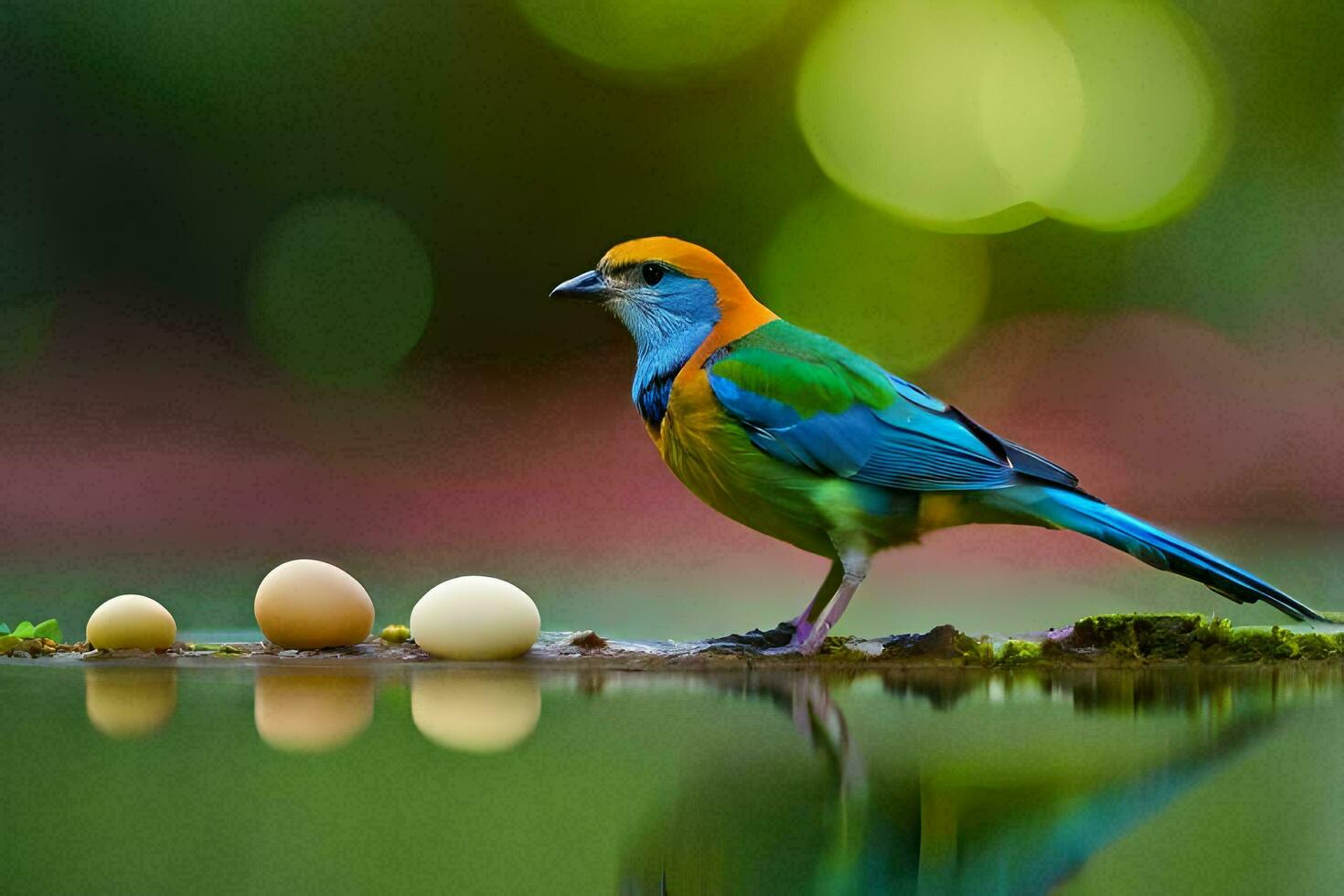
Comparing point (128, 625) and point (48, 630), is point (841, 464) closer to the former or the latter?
point (128, 625)

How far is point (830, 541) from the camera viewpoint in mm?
3521

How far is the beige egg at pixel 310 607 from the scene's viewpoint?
11.8 ft

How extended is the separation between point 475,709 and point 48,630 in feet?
5.33

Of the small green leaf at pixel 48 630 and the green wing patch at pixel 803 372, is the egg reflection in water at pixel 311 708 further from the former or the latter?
the green wing patch at pixel 803 372

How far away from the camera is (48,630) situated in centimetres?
382

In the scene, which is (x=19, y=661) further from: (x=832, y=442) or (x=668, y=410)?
(x=832, y=442)

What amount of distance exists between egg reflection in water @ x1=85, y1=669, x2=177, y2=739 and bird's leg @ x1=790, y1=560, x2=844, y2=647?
1.56m

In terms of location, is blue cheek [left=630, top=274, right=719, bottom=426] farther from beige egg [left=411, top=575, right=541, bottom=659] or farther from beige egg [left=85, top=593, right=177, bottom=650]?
beige egg [left=85, top=593, right=177, bottom=650]

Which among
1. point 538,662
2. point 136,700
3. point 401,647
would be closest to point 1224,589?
point 538,662

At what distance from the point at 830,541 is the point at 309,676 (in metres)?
1.34

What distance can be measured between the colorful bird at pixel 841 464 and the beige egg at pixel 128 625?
4.75 feet

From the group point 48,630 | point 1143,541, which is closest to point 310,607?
point 48,630

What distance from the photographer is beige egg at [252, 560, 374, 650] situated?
361 cm

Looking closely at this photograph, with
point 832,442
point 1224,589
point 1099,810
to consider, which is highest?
point 832,442
